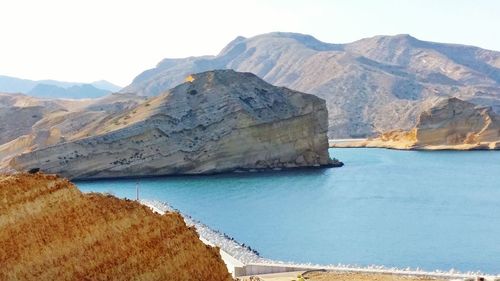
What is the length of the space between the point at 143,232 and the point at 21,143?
481 feet

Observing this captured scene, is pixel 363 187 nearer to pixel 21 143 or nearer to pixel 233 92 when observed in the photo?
pixel 233 92

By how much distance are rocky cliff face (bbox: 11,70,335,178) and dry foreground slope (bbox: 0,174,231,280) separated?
385 ft

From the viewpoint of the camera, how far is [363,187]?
113m

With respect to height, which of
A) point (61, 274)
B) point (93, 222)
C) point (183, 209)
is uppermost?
point (93, 222)

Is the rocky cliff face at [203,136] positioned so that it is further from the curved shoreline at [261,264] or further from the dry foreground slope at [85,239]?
the dry foreground slope at [85,239]

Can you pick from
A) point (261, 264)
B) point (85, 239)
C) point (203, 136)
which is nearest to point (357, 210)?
point (261, 264)

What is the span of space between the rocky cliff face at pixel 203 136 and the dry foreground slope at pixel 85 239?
117 metres

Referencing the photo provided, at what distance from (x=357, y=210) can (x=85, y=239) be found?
71.9m

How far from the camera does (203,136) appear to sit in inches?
5502

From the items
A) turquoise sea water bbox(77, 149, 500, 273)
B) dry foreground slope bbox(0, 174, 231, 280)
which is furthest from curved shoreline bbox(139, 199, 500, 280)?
dry foreground slope bbox(0, 174, 231, 280)

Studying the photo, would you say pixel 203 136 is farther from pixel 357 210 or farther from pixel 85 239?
pixel 85 239

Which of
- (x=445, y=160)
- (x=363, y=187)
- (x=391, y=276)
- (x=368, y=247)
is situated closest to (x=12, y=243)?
(x=391, y=276)

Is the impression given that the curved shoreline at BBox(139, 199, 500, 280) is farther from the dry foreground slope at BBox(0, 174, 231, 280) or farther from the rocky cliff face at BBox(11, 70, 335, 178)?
the rocky cliff face at BBox(11, 70, 335, 178)

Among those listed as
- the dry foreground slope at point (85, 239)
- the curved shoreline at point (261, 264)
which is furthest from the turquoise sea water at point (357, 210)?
the dry foreground slope at point (85, 239)
